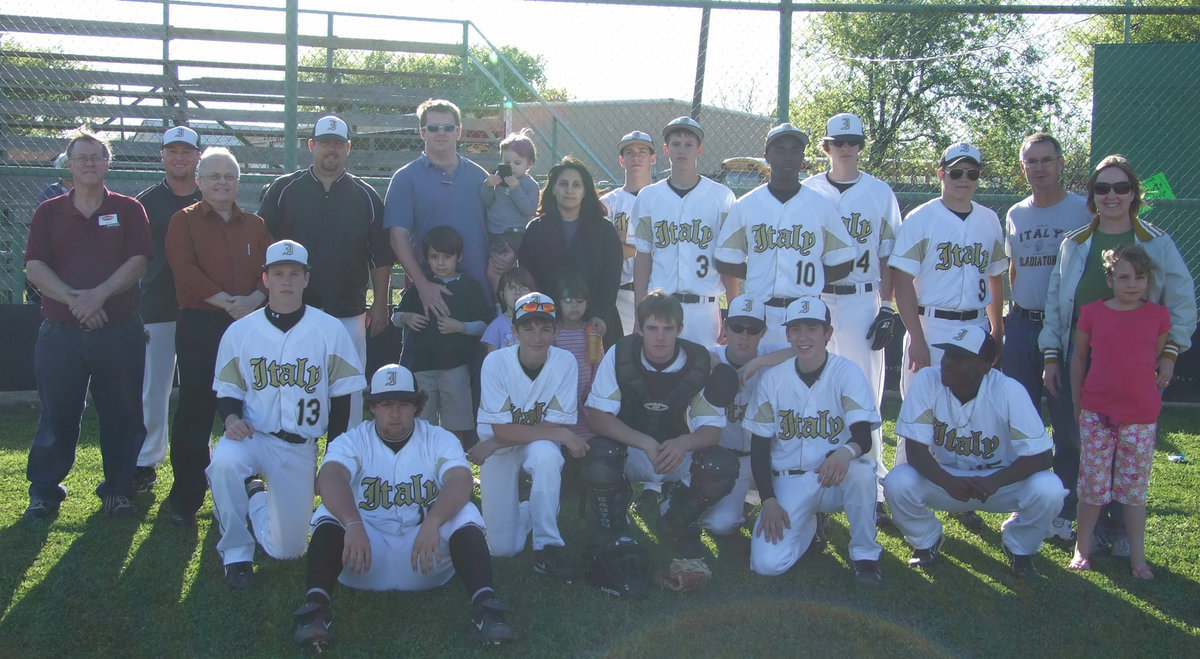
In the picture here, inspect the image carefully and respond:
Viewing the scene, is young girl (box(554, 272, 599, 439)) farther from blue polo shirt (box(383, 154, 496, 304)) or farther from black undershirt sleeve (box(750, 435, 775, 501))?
black undershirt sleeve (box(750, 435, 775, 501))

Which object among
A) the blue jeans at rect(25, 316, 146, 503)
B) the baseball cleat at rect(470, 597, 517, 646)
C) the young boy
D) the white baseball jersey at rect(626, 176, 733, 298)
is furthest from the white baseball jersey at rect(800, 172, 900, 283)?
the blue jeans at rect(25, 316, 146, 503)

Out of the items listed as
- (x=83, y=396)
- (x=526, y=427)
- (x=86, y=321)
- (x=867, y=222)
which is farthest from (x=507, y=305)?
(x=83, y=396)

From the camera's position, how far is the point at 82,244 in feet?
16.2

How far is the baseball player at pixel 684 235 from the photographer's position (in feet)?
17.4

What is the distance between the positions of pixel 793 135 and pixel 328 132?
2.52m

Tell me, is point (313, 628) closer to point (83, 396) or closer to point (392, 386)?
point (392, 386)

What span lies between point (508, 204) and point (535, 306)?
1.43 m

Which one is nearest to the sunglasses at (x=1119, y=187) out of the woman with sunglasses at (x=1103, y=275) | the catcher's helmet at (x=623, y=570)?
the woman with sunglasses at (x=1103, y=275)

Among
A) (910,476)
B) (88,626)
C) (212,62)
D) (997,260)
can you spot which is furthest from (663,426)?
(212,62)

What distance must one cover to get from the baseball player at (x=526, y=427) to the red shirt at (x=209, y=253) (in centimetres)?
143

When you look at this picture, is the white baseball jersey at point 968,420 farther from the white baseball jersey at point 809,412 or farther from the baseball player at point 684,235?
the baseball player at point 684,235

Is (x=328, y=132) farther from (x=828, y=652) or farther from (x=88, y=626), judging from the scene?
(x=828, y=652)


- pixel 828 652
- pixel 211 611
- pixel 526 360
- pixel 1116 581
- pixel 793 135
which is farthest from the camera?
pixel 793 135

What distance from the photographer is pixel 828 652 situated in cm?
362
